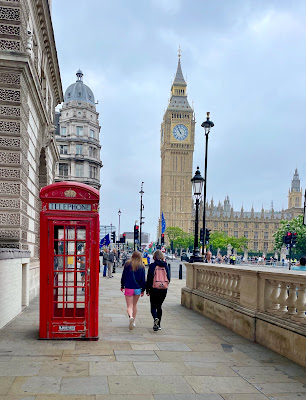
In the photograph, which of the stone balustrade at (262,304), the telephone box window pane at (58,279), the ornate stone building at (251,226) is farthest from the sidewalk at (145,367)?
the ornate stone building at (251,226)

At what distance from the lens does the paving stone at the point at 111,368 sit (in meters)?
5.83

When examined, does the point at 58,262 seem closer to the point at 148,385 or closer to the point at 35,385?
the point at 35,385

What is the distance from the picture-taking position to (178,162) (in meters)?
146

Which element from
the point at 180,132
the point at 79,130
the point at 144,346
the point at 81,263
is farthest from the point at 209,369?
the point at 180,132

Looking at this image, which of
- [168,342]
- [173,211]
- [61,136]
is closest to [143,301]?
[168,342]

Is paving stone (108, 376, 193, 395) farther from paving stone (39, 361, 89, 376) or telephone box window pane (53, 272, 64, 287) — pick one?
telephone box window pane (53, 272, 64, 287)

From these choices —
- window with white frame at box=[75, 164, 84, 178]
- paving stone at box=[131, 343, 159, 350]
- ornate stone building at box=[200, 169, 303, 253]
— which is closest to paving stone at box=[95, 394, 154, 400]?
paving stone at box=[131, 343, 159, 350]

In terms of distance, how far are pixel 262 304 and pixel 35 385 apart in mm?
4304

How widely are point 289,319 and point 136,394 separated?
9.95 feet

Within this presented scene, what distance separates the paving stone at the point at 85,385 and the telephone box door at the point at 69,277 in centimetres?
239

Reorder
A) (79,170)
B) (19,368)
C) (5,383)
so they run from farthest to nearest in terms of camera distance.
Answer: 1. (79,170)
2. (19,368)
3. (5,383)

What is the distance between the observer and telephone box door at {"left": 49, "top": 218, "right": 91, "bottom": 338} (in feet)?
25.7

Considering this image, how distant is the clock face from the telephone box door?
139 metres

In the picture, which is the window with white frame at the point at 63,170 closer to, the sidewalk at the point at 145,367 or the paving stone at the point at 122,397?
the sidewalk at the point at 145,367
